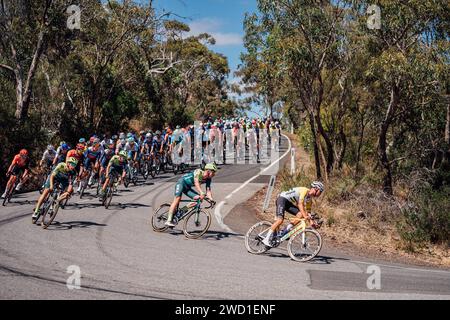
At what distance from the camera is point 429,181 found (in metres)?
20.9

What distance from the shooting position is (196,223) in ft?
37.9

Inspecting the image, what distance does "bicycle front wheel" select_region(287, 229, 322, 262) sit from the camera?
991 centimetres

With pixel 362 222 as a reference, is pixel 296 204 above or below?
above

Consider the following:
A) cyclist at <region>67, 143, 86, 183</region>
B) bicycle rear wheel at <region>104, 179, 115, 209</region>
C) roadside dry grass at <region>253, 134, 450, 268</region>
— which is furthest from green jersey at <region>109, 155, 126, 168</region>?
roadside dry grass at <region>253, 134, 450, 268</region>

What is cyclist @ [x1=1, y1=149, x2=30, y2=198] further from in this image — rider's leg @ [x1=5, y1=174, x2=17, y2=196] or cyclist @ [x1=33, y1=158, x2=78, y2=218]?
cyclist @ [x1=33, y1=158, x2=78, y2=218]

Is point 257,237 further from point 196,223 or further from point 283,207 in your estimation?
point 196,223

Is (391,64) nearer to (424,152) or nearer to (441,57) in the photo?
(441,57)

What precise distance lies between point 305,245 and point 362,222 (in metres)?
6.21

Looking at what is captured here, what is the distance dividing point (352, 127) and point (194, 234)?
1424cm

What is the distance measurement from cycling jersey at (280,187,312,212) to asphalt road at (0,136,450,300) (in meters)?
1.28

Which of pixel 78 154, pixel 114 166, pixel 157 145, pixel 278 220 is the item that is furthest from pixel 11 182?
pixel 278 220

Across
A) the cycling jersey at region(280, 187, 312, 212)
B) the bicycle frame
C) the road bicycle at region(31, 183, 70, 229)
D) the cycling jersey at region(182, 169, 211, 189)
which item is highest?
the cycling jersey at region(182, 169, 211, 189)

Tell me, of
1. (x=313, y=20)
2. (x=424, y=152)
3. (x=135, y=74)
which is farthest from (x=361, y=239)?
(x=135, y=74)

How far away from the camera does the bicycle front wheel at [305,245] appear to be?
9906 mm
